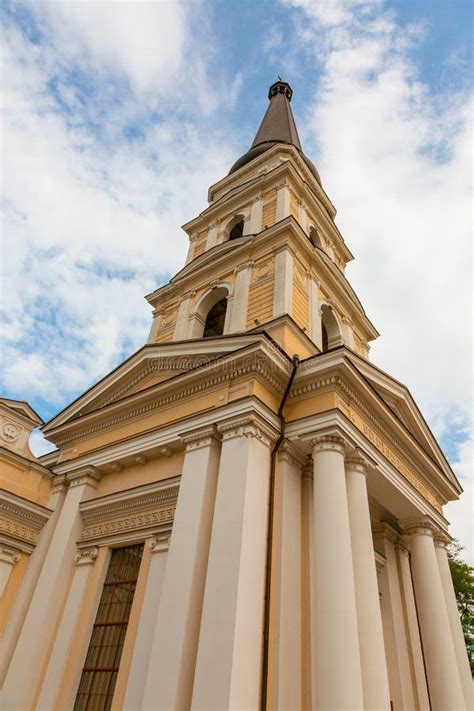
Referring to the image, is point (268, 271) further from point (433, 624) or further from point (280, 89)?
point (280, 89)

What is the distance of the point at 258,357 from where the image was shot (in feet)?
31.8

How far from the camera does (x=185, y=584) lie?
794cm

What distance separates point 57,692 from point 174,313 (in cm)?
1097

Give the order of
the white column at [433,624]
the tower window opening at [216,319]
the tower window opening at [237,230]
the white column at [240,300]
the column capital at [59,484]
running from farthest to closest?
the tower window opening at [237,230], the tower window opening at [216,319], the white column at [240,300], the column capital at [59,484], the white column at [433,624]

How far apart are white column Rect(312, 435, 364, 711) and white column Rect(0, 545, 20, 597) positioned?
23.5 ft

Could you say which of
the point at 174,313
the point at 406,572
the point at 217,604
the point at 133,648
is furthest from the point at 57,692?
the point at 174,313

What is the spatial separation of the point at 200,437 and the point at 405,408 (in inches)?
221

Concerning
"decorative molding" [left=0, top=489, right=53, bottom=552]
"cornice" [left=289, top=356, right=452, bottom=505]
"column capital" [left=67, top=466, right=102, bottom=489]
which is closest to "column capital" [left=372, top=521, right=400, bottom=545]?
"cornice" [left=289, top=356, right=452, bottom=505]

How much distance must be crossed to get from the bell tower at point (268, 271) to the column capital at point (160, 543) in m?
4.76

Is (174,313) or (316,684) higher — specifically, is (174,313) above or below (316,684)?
above

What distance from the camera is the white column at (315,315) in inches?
554

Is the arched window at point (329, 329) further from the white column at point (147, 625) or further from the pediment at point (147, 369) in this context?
the white column at point (147, 625)

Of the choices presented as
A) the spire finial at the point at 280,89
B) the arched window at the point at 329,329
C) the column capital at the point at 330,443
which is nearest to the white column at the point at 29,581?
the column capital at the point at 330,443

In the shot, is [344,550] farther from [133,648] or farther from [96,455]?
[96,455]
